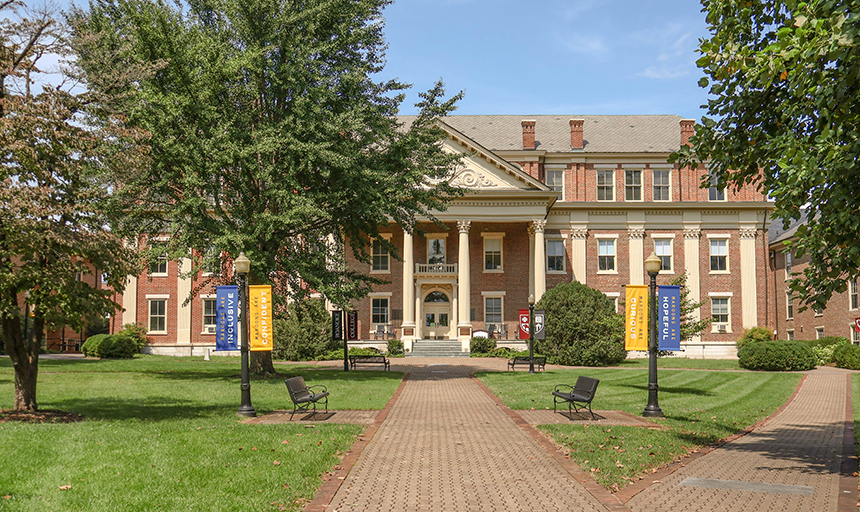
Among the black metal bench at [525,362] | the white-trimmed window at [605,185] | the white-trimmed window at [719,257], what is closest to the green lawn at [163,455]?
the black metal bench at [525,362]

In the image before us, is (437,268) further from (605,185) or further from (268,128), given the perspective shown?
(268,128)

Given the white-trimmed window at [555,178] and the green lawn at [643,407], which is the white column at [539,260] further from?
the green lawn at [643,407]

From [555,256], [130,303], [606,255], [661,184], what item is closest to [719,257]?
[661,184]

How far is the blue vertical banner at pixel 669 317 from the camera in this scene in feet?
54.7

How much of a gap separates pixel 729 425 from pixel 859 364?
24.6 meters

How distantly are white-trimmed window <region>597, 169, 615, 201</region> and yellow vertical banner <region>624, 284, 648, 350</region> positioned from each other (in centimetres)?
3129

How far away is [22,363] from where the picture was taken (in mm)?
13734

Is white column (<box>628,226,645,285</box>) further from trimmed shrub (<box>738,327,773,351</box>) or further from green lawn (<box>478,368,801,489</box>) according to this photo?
green lawn (<box>478,368,801,489</box>)

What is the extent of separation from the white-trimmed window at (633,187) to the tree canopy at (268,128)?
82.3 ft

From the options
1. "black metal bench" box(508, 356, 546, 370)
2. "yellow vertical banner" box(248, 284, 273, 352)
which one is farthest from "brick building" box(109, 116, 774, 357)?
"yellow vertical banner" box(248, 284, 273, 352)

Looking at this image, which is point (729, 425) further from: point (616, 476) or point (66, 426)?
point (66, 426)

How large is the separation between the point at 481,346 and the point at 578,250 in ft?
34.0

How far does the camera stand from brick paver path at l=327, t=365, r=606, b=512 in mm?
7926

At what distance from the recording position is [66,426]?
12.1 meters
